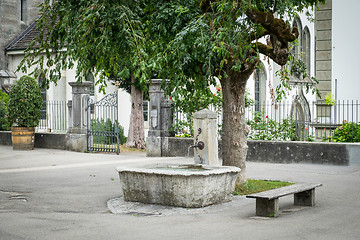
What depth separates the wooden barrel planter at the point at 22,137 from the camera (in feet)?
67.4

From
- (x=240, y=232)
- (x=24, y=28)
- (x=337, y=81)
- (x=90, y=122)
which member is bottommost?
(x=240, y=232)

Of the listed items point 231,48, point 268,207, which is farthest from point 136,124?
point 268,207

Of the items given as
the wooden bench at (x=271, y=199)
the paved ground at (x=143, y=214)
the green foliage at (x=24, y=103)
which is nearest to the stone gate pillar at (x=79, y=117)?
the green foliage at (x=24, y=103)

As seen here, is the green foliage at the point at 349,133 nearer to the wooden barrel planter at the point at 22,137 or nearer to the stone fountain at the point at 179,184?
the stone fountain at the point at 179,184

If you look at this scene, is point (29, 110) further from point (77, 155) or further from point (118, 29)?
point (118, 29)

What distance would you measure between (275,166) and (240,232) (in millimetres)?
8312

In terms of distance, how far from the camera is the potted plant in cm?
2008

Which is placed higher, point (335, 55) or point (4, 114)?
point (335, 55)

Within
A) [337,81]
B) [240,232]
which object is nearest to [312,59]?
[337,81]

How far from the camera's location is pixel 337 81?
22.3 m

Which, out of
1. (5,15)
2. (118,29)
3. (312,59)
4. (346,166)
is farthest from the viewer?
(5,15)

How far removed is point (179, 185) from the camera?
879 cm

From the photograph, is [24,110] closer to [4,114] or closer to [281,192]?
[4,114]

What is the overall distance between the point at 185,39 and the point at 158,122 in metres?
8.37
